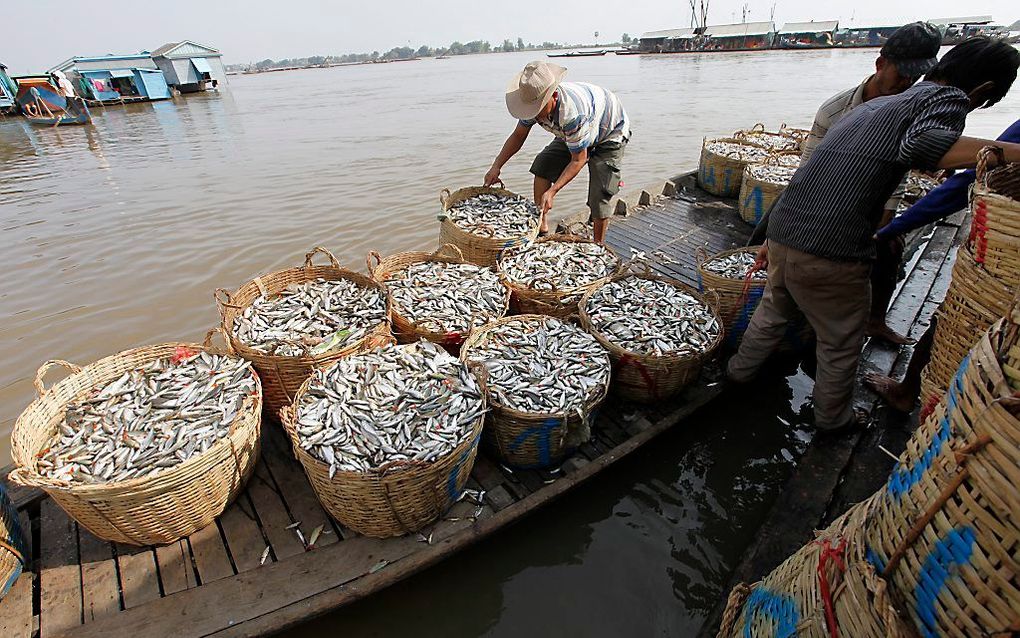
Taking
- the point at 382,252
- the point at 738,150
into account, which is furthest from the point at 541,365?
the point at 738,150

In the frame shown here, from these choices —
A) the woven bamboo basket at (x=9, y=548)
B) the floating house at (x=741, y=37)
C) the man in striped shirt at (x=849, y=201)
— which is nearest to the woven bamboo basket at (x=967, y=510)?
the man in striped shirt at (x=849, y=201)

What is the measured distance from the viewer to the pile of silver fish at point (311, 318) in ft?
11.9

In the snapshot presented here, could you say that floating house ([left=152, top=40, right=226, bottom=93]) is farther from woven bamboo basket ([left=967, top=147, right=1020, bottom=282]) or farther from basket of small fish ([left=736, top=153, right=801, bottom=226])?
woven bamboo basket ([left=967, top=147, right=1020, bottom=282])

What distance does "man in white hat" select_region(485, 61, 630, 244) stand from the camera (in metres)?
4.72

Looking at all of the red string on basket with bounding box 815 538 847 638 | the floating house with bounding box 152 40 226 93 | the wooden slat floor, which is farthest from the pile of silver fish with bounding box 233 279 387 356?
the floating house with bounding box 152 40 226 93

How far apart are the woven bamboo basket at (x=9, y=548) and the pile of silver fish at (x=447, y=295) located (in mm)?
2607

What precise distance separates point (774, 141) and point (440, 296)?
8904mm

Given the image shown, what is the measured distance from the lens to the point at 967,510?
1.06m

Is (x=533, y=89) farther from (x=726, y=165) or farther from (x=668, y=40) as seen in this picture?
(x=668, y=40)

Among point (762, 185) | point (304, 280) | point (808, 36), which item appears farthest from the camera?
point (808, 36)

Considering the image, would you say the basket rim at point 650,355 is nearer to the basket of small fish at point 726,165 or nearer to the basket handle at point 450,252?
the basket handle at point 450,252

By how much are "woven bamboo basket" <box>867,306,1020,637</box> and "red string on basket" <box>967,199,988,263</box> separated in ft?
4.18

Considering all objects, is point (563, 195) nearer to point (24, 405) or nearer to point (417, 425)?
point (417, 425)

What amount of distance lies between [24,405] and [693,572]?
6.58m
